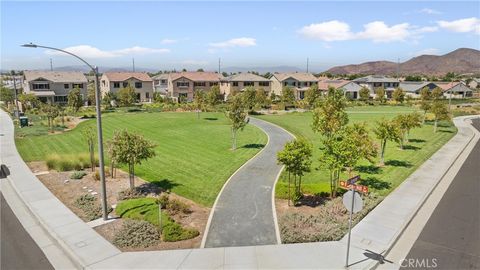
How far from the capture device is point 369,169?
83.1ft

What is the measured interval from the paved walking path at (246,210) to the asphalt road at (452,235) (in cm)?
569

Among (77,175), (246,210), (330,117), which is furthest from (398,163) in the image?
(77,175)

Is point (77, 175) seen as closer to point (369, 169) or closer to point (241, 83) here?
point (369, 169)

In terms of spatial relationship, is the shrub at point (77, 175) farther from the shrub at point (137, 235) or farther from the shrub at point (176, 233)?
the shrub at point (176, 233)

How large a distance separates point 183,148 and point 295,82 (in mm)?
63992

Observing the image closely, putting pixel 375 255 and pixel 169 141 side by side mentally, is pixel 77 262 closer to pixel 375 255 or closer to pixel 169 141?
pixel 375 255

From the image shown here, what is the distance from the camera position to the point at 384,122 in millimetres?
26500

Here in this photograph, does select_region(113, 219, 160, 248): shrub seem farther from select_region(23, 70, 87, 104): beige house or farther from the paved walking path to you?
select_region(23, 70, 87, 104): beige house

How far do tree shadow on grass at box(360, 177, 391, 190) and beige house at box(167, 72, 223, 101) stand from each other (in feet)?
205

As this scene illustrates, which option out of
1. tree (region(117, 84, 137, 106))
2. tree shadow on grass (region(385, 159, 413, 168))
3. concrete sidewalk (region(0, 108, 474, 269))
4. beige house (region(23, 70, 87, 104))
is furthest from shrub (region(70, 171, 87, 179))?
beige house (region(23, 70, 87, 104))

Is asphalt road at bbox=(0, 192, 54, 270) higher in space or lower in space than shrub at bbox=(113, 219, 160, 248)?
lower

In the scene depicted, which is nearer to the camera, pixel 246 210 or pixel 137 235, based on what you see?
pixel 137 235

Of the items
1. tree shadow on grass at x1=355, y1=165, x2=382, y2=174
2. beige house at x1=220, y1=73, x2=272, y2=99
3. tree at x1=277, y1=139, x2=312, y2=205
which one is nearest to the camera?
tree at x1=277, y1=139, x2=312, y2=205

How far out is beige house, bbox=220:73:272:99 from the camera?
274 feet
